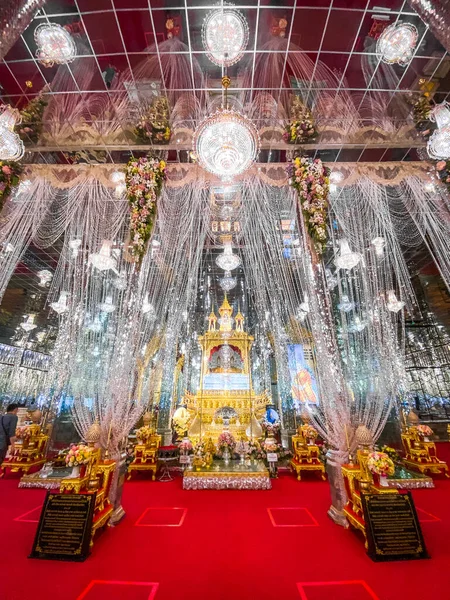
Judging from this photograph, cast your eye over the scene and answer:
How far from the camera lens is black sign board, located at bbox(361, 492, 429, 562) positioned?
7.77 feet

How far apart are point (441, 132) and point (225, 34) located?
3.10 meters

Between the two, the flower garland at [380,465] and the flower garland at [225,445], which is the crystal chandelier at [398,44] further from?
the flower garland at [225,445]

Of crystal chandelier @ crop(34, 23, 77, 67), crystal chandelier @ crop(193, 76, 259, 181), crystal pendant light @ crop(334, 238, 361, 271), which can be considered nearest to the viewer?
crystal chandelier @ crop(193, 76, 259, 181)

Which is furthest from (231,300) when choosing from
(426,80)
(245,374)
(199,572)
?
(199,572)

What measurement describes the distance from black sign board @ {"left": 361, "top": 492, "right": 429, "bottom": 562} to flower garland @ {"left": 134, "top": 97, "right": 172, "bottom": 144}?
528 cm

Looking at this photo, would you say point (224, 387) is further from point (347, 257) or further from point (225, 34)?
point (225, 34)

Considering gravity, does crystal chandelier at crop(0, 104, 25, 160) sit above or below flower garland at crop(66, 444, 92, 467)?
above

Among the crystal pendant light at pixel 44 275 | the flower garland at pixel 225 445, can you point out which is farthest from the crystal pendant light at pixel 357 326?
the crystal pendant light at pixel 44 275

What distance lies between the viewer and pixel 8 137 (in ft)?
10.7

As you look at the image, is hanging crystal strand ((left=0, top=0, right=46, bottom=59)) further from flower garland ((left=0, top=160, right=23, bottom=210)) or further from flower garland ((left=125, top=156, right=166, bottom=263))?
flower garland ((left=0, top=160, right=23, bottom=210))

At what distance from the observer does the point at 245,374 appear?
9.34 meters

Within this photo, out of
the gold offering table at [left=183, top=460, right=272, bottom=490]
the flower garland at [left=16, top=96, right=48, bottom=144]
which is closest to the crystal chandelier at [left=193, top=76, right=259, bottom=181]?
the flower garland at [left=16, top=96, right=48, bottom=144]

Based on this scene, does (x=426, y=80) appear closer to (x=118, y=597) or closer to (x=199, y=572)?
(x=199, y=572)

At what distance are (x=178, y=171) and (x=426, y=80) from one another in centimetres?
394
